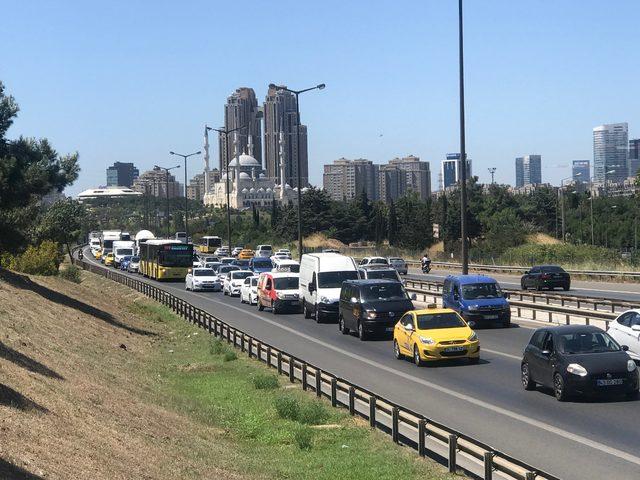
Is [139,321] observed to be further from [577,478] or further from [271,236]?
[271,236]

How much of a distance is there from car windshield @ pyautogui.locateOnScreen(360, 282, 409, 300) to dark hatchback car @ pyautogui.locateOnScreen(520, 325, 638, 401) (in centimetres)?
1245

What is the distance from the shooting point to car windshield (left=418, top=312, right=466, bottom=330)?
24828 millimetres

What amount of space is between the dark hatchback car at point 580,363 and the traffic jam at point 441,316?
17mm

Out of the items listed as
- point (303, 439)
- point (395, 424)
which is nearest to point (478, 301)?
point (303, 439)

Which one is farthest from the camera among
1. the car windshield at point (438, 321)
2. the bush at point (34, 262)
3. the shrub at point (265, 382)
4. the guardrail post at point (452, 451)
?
the bush at point (34, 262)

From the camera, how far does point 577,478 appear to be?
12.3m

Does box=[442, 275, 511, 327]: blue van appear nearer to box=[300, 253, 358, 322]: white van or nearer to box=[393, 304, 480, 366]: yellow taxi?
box=[300, 253, 358, 322]: white van

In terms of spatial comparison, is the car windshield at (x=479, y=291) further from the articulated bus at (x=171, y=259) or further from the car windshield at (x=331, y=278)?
the articulated bus at (x=171, y=259)

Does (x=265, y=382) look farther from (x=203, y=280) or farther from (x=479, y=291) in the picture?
(x=203, y=280)

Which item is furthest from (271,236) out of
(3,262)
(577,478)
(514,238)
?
(577,478)

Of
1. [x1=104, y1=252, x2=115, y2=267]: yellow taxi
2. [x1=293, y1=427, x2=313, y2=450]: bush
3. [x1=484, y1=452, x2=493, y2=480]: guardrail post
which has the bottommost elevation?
[x1=104, y1=252, x2=115, y2=267]: yellow taxi

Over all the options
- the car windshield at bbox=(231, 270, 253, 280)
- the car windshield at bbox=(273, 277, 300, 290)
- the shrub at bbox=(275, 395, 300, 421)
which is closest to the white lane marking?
the shrub at bbox=(275, 395, 300, 421)

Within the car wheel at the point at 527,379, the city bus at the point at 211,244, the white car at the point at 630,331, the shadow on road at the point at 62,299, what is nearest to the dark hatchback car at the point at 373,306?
the white car at the point at 630,331

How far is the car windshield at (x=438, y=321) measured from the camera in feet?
81.5
